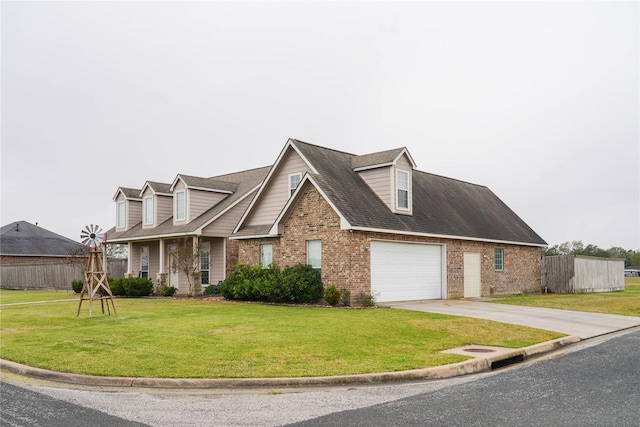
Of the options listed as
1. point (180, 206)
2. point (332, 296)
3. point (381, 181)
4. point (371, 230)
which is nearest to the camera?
point (332, 296)

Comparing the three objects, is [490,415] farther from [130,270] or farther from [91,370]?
[130,270]

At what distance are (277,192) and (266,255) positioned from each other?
9.89 ft

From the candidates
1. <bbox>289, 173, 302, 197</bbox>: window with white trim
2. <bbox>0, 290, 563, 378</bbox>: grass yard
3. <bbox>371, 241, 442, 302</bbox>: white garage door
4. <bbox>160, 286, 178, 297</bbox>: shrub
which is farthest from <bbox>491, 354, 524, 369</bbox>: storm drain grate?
<bbox>160, 286, 178, 297</bbox>: shrub

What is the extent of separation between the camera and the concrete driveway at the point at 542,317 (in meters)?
15.8

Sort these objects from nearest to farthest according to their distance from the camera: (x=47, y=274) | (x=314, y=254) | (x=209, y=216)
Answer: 1. (x=314, y=254)
2. (x=209, y=216)
3. (x=47, y=274)

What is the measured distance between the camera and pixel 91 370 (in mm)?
9648

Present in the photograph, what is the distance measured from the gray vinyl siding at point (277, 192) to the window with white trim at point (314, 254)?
3.39 meters

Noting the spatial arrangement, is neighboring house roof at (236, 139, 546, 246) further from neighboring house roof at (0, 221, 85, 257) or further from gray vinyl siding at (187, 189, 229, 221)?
neighboring house roof at (0, 221, 85, 257)

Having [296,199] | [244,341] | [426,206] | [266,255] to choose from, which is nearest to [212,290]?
[266,255]

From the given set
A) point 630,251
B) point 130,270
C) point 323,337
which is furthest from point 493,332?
point 630,251

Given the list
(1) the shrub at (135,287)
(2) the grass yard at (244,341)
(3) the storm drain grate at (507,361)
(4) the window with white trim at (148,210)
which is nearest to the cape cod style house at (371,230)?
(2) the grass yard at (244,341)

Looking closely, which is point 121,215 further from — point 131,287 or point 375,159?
point 375,159

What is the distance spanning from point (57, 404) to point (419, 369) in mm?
5729

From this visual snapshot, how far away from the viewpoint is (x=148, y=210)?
109 ft
